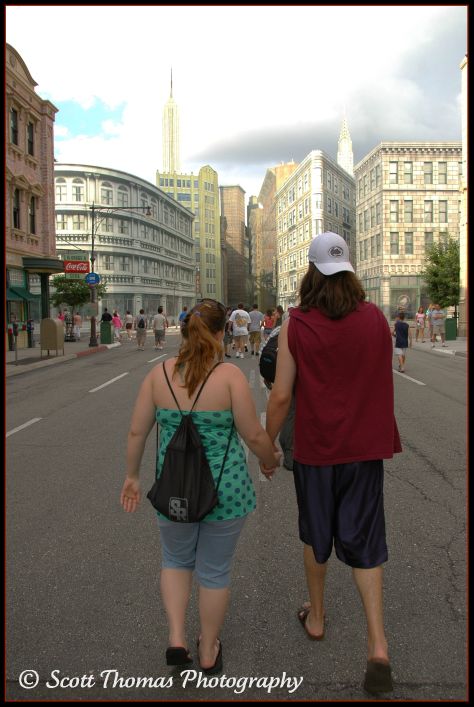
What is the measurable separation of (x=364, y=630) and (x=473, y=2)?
3283mm

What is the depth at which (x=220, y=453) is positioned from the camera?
8.28 feet

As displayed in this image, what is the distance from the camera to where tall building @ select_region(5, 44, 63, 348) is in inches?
1040

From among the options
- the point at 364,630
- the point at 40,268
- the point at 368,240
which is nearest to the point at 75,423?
the point at 364,630

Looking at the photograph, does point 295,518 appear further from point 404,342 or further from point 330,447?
point 404,342

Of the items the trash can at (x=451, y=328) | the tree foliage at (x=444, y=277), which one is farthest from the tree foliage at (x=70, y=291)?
the trash can at (x=451, y=328)

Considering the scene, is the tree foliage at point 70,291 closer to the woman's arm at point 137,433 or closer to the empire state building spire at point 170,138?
the woman's arm at point 137,433

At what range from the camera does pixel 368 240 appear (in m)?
62.3

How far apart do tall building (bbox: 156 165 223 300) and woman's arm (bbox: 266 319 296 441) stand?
11376cm

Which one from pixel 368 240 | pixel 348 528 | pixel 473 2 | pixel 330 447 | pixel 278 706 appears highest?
pixel 368 240

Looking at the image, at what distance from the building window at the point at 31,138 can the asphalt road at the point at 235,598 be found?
89.8 ft

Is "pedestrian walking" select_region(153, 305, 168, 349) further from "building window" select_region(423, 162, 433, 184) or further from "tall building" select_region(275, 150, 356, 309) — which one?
"building window" select_region(423, 162, 433, 184)

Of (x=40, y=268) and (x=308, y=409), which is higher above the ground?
(x=40, y=268)

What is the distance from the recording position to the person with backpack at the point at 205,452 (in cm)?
248

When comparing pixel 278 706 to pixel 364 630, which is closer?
pixel 278 706
